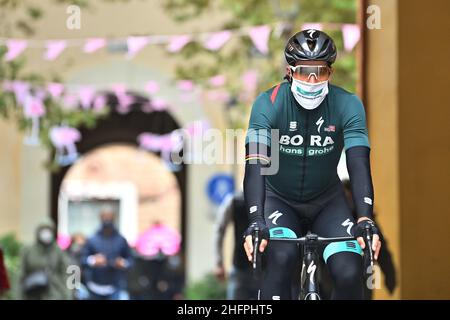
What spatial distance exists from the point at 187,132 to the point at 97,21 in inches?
120

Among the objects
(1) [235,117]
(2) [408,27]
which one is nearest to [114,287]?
(2) [408,27]

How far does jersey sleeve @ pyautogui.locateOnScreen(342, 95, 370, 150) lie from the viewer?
17.4 ft

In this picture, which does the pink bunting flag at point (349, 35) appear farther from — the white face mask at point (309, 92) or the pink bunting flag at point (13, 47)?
the white face mask at point (309, 92)

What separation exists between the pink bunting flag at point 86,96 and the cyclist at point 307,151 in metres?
17.6

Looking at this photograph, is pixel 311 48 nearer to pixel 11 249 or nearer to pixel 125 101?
pixel 11 249

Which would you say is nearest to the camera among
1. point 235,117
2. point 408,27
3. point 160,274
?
point 408,27

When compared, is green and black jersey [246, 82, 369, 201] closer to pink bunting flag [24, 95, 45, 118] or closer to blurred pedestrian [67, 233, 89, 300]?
blurred pedestrian [67, 233, 89, 300]

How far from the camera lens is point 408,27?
9.80 meters

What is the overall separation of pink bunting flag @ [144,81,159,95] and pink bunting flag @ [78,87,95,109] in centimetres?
180

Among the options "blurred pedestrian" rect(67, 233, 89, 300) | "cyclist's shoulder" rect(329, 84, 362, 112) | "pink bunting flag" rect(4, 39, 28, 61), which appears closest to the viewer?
"cyclist's shoulder" rect(329, 84, 362, 112)

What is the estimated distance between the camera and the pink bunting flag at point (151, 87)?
A: 25.5m

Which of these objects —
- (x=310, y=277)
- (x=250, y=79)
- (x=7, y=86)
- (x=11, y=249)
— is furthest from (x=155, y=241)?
(x=310, y=277)

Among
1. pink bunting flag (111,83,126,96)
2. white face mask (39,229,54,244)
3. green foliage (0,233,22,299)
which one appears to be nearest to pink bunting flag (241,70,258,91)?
green foliage (0,233,22,299)
